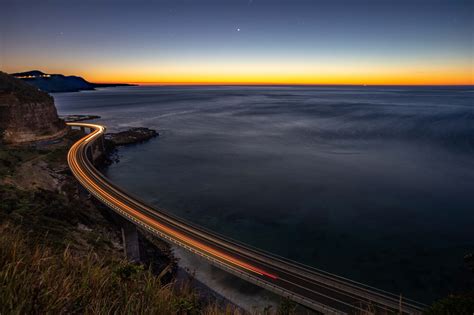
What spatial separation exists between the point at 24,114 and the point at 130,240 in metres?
68.5

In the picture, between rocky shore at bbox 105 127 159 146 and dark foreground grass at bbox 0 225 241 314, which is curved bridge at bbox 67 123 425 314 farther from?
rocky shore at bbox 105 127 159 146

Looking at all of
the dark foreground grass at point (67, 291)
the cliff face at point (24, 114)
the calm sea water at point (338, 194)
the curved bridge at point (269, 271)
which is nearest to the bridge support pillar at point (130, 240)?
the curved bridge at point (269, 271)

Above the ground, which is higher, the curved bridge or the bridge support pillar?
the curved bridge

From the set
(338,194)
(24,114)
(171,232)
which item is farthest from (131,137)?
(171,232)

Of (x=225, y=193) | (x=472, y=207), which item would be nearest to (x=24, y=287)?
(x=225, y=193)

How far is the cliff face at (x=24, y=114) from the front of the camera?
75062 mm

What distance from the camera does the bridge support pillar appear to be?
35.5m

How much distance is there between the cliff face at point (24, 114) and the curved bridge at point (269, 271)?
55.9m

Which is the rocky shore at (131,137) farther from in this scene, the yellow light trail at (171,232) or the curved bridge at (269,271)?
the curved bridge at (269,271)

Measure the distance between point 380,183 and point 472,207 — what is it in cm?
1644

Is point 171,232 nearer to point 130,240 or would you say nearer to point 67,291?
point 130,240

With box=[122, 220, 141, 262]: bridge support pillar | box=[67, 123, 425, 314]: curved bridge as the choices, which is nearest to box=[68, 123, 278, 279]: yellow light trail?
box=[67, 123, 425, 314]: curved bridge

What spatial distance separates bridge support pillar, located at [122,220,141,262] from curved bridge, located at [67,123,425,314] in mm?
2069

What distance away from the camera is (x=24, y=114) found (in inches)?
3081
